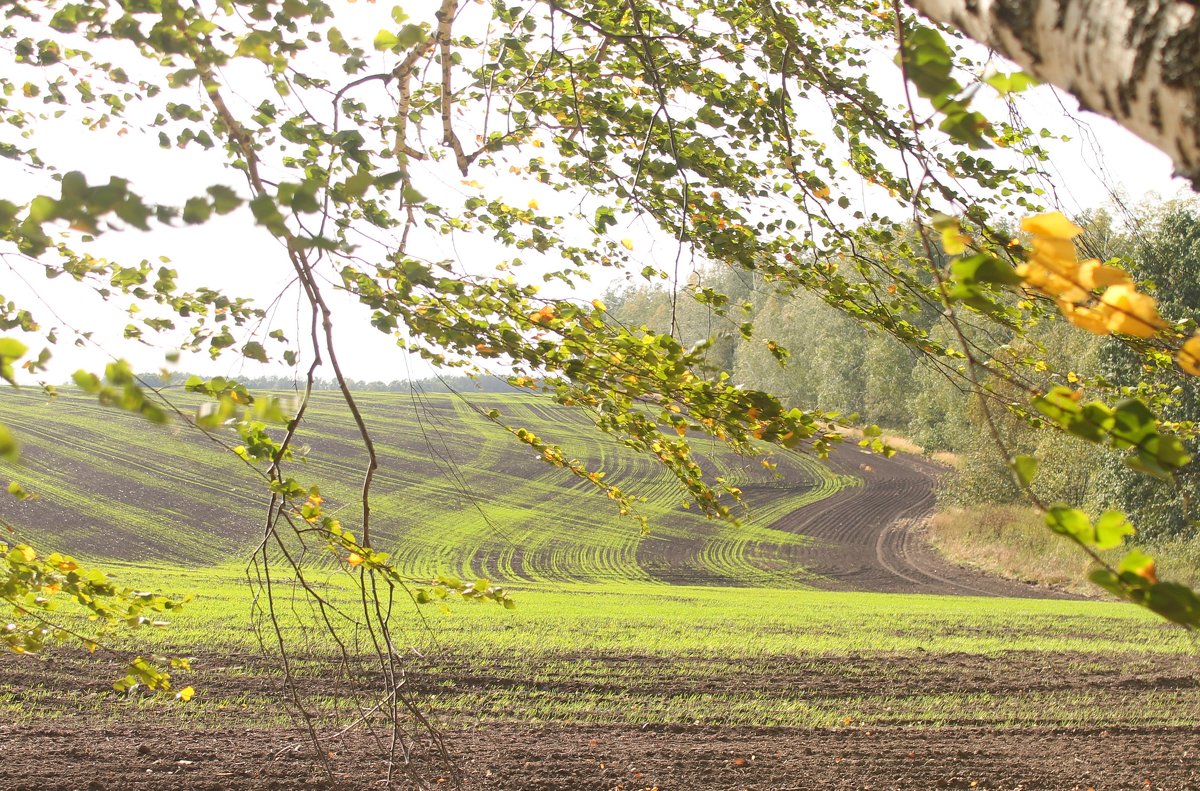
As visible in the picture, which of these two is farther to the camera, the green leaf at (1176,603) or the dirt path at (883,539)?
the dirt path at (883,539)

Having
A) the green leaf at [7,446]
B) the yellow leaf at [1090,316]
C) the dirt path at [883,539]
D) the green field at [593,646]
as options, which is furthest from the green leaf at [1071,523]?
the dirt path at [883,539]

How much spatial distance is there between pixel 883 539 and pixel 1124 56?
81.5 feet

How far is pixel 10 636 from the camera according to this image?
2.97 metres

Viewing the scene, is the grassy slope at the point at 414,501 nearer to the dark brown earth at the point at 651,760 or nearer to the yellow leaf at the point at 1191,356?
the dark brown earth at the point at 651,760

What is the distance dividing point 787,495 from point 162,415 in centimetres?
2907

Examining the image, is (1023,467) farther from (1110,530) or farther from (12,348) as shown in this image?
(12,348)

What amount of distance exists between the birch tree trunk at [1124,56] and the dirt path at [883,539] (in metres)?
16.3

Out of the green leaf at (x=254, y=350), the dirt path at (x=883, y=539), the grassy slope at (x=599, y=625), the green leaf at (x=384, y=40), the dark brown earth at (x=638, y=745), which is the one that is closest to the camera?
the green leaf at (x=384, y=40)

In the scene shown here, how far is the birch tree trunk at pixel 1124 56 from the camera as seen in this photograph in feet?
2.05

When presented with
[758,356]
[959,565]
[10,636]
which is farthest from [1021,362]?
[758,356]

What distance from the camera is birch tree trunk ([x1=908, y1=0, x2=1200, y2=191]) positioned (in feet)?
2.05

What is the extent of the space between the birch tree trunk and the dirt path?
16.3 meters

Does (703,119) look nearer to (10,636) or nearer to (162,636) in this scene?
(10,636)

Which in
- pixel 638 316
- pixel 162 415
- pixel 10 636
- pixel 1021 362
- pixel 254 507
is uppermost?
Answer: pixel 638 316
